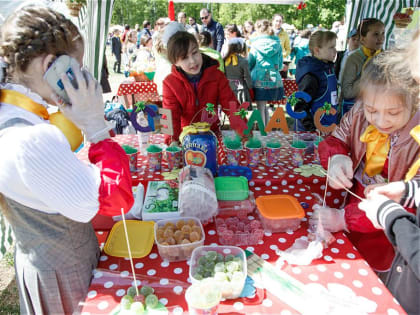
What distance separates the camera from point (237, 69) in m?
4.94

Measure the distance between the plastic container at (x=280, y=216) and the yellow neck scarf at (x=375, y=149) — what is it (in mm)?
437

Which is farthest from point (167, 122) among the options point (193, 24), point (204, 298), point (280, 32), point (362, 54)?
point (193, 24)

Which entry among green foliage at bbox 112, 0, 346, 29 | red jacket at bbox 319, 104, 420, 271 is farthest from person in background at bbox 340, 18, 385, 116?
green foliage at bbox 112, 0, 346, 29

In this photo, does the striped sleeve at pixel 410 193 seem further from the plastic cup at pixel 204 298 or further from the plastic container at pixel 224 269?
the plastic cup at pixel 204 298

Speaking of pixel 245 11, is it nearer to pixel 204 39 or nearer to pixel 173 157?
pixel 204 39

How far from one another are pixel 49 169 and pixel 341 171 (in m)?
1.35

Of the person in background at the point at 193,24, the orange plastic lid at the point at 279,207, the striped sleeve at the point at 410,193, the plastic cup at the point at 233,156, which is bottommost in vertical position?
the orange plastic lid at the point at 279,207

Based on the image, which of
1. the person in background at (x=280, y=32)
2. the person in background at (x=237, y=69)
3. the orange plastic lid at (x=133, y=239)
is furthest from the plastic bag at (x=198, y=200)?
the person in background at (x=280, y=32)

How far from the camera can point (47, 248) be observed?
1.13 metres

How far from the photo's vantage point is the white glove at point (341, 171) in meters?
1.56

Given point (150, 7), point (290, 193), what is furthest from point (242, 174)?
point (150, 7)

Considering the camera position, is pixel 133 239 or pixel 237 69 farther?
pixel 237 69

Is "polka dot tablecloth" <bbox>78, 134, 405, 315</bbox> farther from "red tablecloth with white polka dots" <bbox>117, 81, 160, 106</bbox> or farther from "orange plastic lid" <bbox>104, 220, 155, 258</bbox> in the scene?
"red tablecloth with white polka dots" <bbox>117, 81, 160, 106</bbox>

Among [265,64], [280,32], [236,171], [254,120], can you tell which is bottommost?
[236,171]
